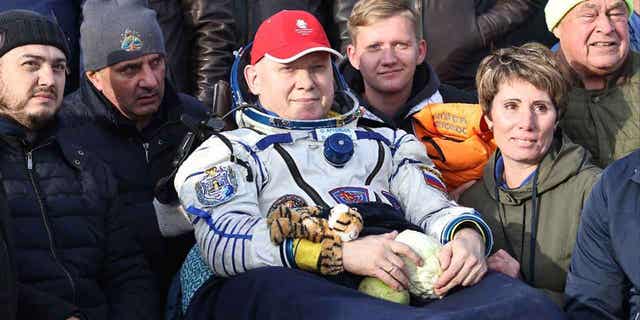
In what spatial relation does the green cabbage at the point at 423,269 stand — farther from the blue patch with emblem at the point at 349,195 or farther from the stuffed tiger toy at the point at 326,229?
the blue patch with emblem at the point at 349,195

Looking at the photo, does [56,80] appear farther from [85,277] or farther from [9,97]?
[85,277]

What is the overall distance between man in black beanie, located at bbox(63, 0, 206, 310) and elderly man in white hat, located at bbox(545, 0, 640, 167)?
5.69 ft

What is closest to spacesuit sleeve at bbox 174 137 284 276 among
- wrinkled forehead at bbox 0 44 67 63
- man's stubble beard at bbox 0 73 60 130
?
man's stubble beard at bbox 0 73 60 130

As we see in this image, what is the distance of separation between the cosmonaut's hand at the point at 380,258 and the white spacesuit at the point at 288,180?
212mm

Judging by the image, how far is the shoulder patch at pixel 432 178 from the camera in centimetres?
406

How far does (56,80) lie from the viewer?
4070mm

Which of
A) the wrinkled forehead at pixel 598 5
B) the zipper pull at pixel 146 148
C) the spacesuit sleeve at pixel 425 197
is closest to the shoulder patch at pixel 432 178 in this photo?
the spacesuit sleeve at pixel 425 197

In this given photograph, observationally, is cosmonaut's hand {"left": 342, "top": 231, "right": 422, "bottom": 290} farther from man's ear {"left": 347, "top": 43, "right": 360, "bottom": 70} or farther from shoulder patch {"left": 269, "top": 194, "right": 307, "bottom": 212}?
man's ear {"left": 347, "top": 43, "right": 360, "bottom": 70}

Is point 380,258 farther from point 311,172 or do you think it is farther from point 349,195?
point 311,172

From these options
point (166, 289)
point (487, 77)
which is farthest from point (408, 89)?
point (166, 289)

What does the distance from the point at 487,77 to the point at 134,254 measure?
1.61 metres

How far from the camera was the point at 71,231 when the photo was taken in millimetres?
3889

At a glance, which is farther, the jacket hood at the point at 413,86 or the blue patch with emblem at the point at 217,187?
the jacket hood at the point at 413,86

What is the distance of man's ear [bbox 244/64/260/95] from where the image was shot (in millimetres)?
4195
